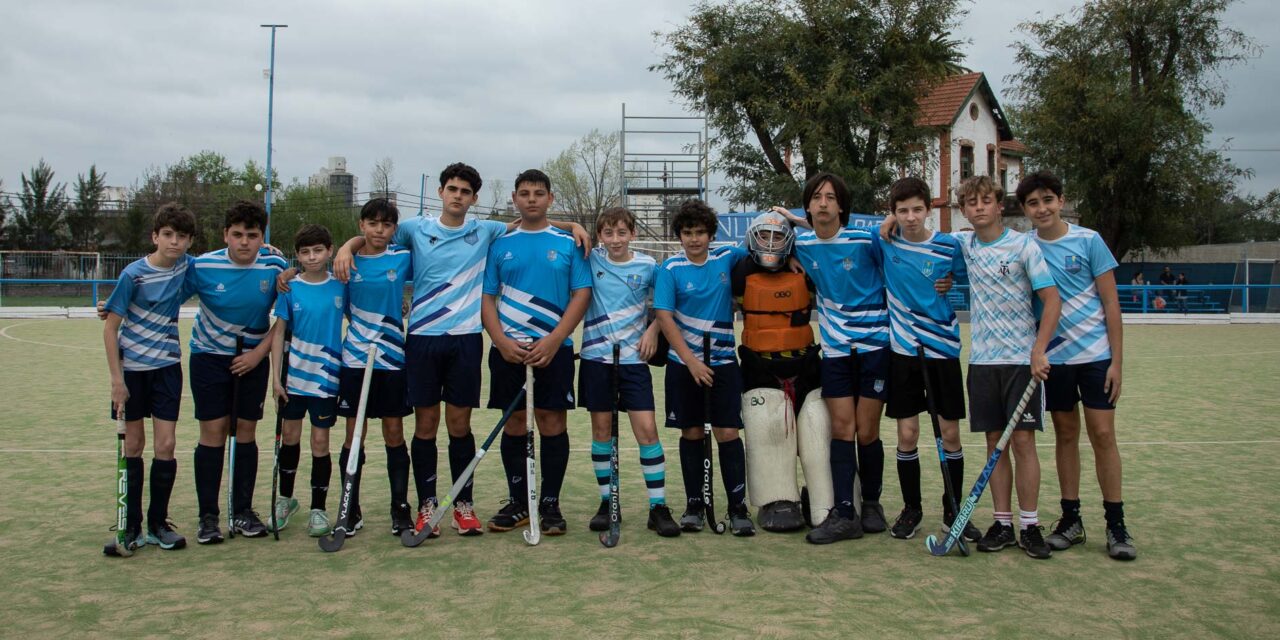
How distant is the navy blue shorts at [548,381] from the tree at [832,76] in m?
23.6

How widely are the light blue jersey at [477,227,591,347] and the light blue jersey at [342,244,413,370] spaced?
0.51 m

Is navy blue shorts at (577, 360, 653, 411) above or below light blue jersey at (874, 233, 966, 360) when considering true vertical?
below

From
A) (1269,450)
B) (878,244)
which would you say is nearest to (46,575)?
(878,244)

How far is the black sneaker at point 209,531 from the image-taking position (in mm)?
5004

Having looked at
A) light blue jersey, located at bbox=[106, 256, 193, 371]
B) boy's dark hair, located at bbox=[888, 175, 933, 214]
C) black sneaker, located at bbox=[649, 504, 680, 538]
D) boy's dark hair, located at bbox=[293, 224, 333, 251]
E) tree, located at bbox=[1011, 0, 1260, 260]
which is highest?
Result: tree, located at bbox=[1011, 0, 1260, 260]

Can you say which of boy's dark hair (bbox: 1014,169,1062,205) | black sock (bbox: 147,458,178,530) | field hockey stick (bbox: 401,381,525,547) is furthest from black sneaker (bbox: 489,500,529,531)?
boy's dark hair (bbox: 1014,169,1062,205)

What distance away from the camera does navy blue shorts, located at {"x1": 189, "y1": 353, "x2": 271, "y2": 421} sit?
16.7ft

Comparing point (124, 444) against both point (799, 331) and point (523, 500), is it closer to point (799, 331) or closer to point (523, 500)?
point (523, 500)

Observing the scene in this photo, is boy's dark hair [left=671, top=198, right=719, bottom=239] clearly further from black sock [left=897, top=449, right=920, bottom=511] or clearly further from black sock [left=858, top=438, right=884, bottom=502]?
black sock [left=897, top=449, right=920, bottom=511]

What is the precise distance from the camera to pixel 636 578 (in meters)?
4.39

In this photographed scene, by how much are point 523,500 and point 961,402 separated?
7.89 ft

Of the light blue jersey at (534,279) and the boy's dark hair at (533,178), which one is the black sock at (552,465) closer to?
the light blue jersey at (534,279)

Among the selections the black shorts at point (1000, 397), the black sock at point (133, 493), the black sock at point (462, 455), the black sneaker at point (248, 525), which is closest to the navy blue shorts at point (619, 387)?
the black sock at point (462, 455)

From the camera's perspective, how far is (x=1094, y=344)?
4.82 metres
